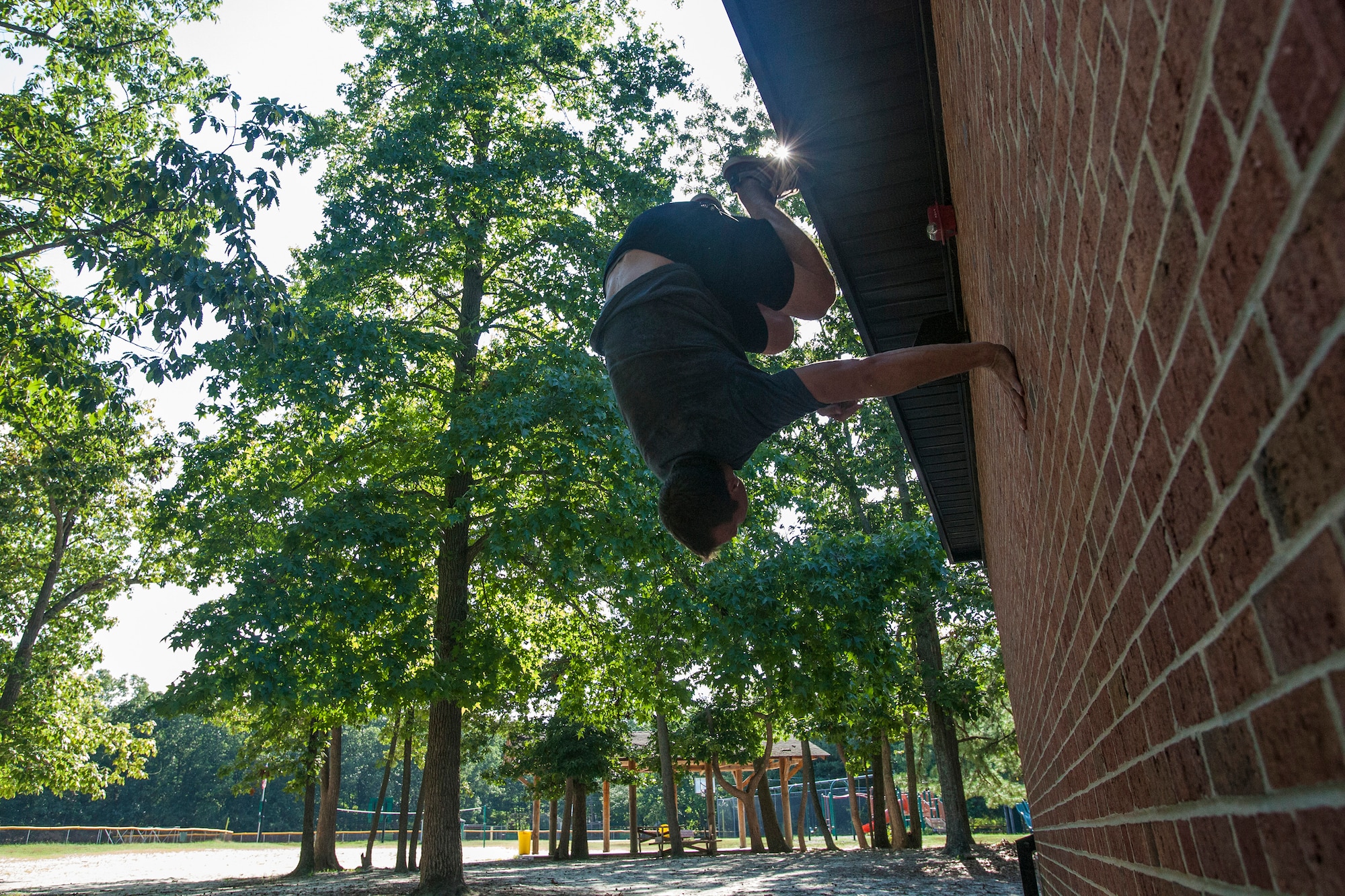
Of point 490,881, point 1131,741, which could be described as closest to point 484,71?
point 490,881

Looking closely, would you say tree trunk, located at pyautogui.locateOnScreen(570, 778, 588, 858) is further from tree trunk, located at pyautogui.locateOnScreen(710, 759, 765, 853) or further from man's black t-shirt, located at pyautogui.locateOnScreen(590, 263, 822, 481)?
man's black t-shirt, located at pyautogui.locateOnScreen(590, 263, 822, 481)

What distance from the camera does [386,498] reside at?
13.3 meters

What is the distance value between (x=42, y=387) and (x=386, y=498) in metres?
4.93

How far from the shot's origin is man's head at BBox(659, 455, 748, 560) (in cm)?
240

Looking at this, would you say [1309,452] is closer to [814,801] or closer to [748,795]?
[748,795]

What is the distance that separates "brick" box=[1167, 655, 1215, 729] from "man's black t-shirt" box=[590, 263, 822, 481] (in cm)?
131

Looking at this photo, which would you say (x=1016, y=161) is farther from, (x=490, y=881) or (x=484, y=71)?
(x=490, y=881)

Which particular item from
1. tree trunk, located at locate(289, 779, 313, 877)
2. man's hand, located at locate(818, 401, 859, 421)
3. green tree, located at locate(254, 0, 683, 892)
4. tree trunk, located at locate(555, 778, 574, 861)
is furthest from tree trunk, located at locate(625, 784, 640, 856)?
man's hand, located at locate(818, 401, 859, 421)

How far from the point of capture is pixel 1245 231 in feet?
2.25

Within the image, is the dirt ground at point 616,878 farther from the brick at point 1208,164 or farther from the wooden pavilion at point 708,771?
the brick at point 1208,164

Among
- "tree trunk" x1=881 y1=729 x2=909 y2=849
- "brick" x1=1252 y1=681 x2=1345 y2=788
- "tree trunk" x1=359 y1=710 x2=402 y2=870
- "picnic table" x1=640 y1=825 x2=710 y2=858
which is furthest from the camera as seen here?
"picnic table" x1=640 y1=825 x2=710 y2=858

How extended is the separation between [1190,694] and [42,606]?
29883 millimetres

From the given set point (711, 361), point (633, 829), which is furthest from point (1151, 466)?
point (633, 829)

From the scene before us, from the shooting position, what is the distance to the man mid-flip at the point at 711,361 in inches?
92.2
